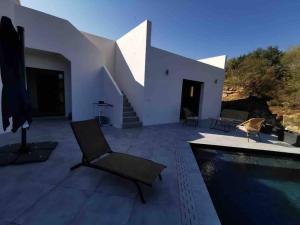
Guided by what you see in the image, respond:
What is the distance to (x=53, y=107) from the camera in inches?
396

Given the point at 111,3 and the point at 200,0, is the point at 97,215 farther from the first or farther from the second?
the point at 200,0

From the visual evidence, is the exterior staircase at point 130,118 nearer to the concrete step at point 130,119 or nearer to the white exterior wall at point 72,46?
the concrete step at point 130,119

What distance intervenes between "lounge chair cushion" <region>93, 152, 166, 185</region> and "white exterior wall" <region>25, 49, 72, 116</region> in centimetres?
713

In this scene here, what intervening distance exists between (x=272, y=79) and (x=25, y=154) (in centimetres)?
1843

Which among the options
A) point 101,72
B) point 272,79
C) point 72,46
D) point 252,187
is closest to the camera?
point 252,187

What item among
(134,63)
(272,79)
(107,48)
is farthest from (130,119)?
(272,79)

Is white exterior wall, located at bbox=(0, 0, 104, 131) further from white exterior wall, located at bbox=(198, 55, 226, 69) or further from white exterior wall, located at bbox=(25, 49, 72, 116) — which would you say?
white exterior wall, located at bbox=(198, 55, 226, 69)

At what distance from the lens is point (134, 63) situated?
8484mm

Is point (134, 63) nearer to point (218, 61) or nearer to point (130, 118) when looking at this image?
point (130, 118)

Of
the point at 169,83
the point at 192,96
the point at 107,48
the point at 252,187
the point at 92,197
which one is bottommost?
the point at 252,187

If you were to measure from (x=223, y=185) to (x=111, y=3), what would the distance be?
8.97 m

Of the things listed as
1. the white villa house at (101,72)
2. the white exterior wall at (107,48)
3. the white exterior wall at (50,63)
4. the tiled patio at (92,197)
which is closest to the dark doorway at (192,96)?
the white villa house at (101,72)

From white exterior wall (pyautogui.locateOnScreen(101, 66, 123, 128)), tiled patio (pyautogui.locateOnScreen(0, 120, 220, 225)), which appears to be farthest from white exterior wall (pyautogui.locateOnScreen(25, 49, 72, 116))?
tiled patio (pyautogui.locateOnScreen(0, 120, 220, 225))

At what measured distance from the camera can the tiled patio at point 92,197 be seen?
2211 mm
